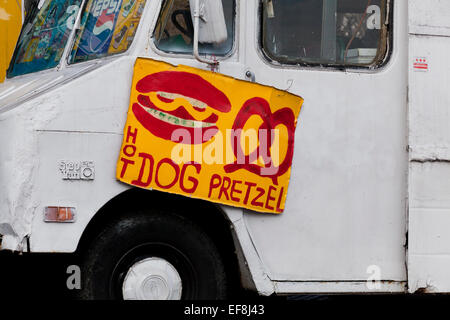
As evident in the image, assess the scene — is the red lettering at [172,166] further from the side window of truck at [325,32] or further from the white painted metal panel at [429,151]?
the white painted metal panel at [429,151]

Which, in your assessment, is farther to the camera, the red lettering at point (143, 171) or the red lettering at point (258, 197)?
the red lettering at point (258, 197)

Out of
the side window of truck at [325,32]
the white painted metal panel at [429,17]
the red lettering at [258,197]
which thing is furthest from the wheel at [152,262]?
the white painted metal panel at [429,17]

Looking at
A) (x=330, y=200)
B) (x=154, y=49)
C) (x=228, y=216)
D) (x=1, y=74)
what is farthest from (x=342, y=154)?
(x=1, y=74)

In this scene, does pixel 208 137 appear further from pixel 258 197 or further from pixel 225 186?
pixel 258 197

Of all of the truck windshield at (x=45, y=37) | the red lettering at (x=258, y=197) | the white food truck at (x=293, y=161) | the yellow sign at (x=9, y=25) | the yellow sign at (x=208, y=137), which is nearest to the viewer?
the white food truck at (x=293, y=161)

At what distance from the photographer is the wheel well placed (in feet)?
18.0

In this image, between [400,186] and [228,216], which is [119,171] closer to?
[228,216]

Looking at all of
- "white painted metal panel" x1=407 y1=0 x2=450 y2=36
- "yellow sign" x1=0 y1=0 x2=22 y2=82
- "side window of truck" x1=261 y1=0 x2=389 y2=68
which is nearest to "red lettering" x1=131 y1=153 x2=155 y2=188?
"side window of truck" x1=261 y1=0 x2=389 y2=68

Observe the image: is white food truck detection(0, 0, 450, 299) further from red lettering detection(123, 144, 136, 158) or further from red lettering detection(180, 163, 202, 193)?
red lettering detection(180, 163, 202, 193)

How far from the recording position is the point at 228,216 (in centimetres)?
552

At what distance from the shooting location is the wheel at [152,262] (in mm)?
5375

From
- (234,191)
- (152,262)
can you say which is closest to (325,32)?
(234,191)

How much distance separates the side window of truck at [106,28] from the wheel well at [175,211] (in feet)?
2.90

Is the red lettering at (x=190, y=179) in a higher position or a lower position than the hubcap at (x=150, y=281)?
higher
